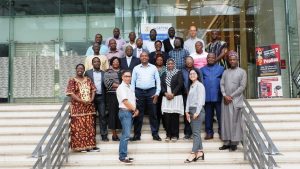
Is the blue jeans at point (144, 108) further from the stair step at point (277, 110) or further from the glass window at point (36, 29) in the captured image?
the glass window at point (36, 29)

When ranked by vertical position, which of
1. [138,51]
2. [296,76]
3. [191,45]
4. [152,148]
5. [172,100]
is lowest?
[152,148]

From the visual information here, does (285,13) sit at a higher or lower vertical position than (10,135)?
higher

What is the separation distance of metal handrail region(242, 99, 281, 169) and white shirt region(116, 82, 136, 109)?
6.43 ft

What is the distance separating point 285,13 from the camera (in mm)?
A: 13758

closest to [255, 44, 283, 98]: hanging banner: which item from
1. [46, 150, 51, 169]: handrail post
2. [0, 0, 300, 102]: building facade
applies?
[0, 0, 300, 102]: building facade

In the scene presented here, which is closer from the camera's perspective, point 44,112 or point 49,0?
point 44,112

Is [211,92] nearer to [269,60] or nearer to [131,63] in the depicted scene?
[131,63]

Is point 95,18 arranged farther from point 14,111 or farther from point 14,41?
point 14,111

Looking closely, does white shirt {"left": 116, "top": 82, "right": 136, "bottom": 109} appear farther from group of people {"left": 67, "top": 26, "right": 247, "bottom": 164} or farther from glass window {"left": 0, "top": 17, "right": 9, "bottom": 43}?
glass window {"left": 0, "top": 17, "right": 9, "bottom": 43}

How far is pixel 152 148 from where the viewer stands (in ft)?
24.6

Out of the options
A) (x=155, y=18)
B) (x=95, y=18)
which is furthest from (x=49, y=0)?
(x=155, y=18)

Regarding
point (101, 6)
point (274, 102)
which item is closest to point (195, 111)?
point (274, 102)

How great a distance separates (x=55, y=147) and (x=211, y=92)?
298cm

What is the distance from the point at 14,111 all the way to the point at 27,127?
1.08 metres
